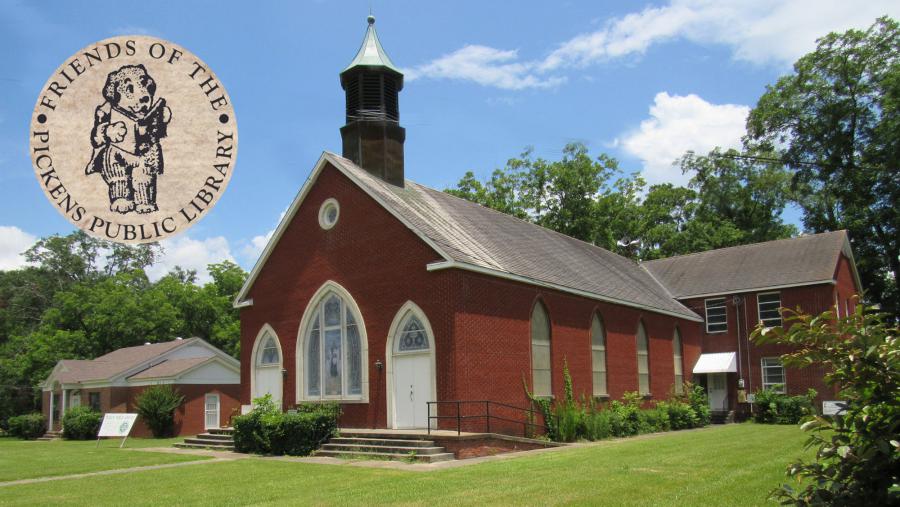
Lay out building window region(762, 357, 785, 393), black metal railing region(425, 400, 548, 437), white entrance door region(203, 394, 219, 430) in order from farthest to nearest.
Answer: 1. white entrance door region(203, 394, 219, 430)
2. building window region(762, 357, 785, 393)
3. black metal railing region(425, 400, 548, 437)

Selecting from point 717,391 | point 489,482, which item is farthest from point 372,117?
point 717,391

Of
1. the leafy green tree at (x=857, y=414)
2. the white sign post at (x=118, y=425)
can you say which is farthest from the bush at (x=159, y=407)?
the leafy green tree at (x=857, y=414)

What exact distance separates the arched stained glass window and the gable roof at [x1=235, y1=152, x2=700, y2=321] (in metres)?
1.69

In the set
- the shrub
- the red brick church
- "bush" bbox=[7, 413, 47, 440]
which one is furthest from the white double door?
"bush" bbox=[7, 413, 47, 440]

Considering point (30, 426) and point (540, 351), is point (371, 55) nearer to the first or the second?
point (540, 351)

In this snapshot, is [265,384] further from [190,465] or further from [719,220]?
[719,220]

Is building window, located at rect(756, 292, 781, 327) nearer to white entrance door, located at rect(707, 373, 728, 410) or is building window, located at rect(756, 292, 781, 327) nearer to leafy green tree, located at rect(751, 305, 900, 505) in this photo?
white entrance door, located at rect(707, 373, 728, 410)

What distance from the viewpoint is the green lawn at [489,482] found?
10.6 metres

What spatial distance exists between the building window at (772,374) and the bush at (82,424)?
29390 mm

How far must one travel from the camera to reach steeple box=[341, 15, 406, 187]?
24.2 meters

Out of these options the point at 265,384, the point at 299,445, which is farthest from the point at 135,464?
the point at 265,384

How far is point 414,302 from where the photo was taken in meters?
20.2

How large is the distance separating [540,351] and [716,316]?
1541 centimetres

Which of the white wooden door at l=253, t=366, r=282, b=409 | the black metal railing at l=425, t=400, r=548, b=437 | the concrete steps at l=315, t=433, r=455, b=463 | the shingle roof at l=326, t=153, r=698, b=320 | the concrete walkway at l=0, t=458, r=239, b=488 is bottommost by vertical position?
the concrete walkway at l=0, t=458, r=239, b=488
